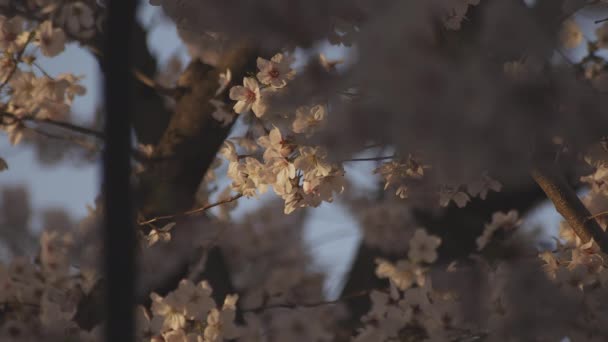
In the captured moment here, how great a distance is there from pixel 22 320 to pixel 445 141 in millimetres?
1903

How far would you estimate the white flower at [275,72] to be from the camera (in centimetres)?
152

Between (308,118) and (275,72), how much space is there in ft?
0.53

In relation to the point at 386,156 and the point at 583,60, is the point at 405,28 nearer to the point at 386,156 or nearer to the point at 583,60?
the point at 386,156

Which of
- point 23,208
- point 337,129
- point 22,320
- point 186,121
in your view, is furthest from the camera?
point 23,208

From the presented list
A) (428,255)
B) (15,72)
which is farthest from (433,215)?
(15,72)

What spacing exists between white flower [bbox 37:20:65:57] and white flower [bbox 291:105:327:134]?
938mm

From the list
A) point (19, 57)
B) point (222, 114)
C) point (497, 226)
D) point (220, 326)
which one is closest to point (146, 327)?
point (220, 326)

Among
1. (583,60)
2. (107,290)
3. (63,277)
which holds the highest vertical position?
(63,277)

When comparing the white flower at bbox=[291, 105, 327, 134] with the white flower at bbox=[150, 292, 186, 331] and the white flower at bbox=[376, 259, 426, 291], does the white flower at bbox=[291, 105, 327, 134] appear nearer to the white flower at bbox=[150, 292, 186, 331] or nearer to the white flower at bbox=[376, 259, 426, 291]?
the white flower at bbox=[150, 292, 186, 331]

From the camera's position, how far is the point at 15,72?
2039mm

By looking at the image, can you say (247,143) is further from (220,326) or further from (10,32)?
(10,32)

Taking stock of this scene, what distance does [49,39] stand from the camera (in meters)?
1.99

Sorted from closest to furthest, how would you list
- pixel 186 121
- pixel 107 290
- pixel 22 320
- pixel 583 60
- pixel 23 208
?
pixel 107 290 < pixel 583 60 < pixel 22 320 < pixel 186 121 < pixel 23 208

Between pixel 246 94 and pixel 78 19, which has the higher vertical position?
pixel 78 19
